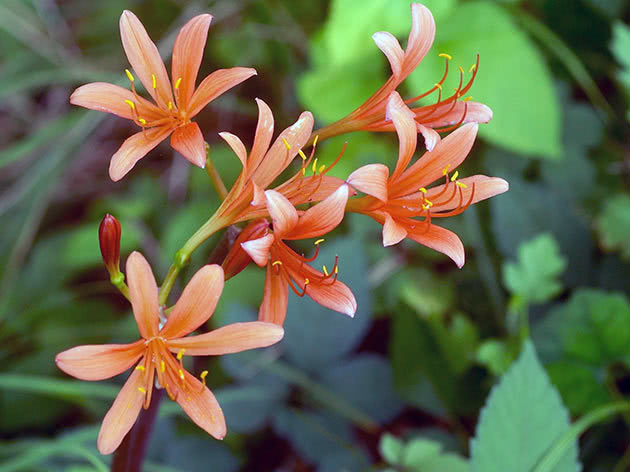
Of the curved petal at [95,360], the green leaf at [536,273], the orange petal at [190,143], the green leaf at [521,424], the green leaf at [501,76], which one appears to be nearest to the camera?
the curved petal at [95,360]

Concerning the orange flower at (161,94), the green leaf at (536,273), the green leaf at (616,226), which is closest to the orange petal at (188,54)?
the orange flower at (161,94)

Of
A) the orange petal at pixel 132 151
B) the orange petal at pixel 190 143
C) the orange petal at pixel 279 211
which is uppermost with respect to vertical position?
the orange petal at pixel 279 211

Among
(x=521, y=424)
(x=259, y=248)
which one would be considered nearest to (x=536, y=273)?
(x=521, y=424)

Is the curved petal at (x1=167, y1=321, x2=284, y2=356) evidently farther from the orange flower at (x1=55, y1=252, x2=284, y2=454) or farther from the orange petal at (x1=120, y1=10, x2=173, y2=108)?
the orange petal at (x1=120, y1=10, x2=173, y2=108)

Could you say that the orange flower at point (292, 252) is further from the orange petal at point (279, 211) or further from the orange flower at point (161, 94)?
the orange flower at point (161, 94)

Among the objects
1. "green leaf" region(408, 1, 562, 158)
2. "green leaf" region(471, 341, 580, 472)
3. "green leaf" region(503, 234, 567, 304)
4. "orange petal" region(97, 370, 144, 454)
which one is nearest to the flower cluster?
"orange petal" region(97, 370, 144, 454)

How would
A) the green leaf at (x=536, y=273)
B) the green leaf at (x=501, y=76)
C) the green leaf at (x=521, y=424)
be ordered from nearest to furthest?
the green leaf at (x=521, y=424), the green leaf at (x=536, y=273), the green leaf at (x=501, y=76)

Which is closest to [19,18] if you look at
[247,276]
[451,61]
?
[247,276]

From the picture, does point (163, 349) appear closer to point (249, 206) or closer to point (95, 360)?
point (95, 360)

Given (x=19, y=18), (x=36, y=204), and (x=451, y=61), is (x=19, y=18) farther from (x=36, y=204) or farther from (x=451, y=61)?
(x=451, y=61)
